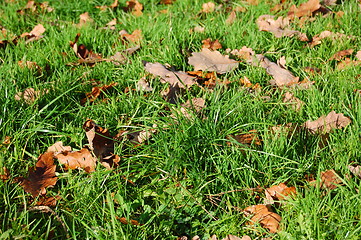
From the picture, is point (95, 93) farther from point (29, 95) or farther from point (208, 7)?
point (208, 7)

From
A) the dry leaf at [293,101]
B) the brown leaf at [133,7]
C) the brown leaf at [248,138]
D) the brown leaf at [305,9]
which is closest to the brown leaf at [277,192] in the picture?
the brown leaf at [248,138]

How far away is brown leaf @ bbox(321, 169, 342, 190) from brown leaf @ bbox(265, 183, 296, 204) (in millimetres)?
134

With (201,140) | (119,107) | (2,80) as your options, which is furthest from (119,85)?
(201,140)

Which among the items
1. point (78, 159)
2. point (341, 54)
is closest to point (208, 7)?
point (341, 54)

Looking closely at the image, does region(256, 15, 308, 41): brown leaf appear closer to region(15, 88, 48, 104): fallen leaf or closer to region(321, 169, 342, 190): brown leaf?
region(321, 169, 342, 190): brown leaf

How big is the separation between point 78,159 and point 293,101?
125 centimetres

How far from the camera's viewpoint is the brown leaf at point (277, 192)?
1.92 m

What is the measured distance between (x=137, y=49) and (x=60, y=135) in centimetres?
116

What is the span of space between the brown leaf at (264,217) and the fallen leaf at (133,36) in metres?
1.82

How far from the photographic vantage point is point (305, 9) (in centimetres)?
369

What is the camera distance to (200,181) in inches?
79.8

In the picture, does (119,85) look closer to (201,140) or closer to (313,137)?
(201,140)

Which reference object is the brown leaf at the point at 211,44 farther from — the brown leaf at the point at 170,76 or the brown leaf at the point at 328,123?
Answer: the brown leaf at the point at 328,123

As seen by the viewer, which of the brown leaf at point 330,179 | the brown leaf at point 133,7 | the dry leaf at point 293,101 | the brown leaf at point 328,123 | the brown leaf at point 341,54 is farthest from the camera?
the brown leaf at point 133,7
